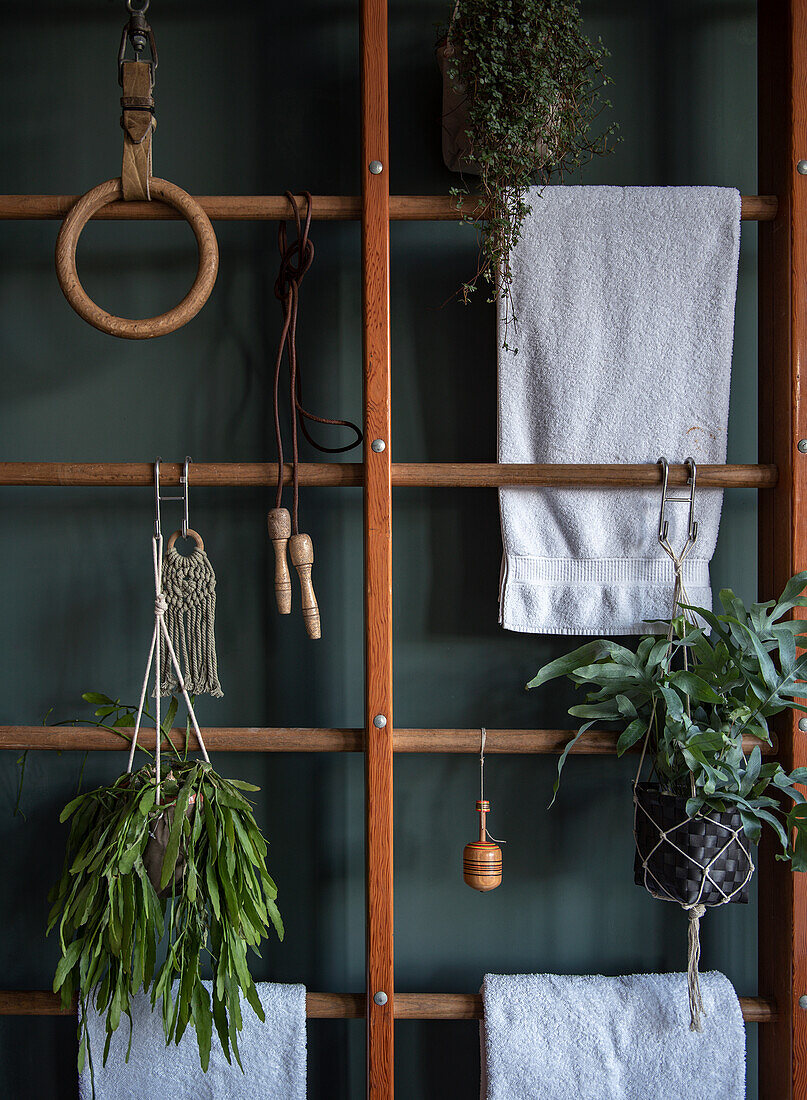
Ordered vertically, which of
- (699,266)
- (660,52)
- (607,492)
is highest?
(660,52)

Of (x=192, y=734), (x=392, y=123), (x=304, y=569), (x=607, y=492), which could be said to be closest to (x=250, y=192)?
(x=392, y=123)

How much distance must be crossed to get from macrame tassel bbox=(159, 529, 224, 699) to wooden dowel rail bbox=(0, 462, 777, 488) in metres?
0.10

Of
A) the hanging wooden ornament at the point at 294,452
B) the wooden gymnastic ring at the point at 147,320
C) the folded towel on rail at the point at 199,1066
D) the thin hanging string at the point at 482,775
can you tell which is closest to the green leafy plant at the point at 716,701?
the thin hanging string at the point at 482,775

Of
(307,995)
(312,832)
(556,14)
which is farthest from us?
(312,832)

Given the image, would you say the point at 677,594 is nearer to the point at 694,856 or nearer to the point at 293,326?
the point at 694,856

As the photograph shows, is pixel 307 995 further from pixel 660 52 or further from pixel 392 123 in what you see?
pixel 660 52

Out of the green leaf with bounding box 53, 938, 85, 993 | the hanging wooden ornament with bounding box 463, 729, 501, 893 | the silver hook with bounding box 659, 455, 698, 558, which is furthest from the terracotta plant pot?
the silver hook with bounding box 659, 455, 698, 558

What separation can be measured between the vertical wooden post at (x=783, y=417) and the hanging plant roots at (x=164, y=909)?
75cm

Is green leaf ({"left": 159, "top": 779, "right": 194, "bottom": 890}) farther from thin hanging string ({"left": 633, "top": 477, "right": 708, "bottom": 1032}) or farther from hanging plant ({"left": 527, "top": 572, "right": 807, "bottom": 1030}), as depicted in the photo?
thin hanging string ({"left": 633, "top": 477, "right": 708, "bottom": 1032})

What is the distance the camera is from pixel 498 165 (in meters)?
1.11

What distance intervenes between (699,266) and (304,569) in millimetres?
750

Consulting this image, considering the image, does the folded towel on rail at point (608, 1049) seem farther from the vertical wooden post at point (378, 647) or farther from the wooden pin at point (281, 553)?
the wooden pin at point (281, 553)

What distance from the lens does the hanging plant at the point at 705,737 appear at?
1068 millimetres

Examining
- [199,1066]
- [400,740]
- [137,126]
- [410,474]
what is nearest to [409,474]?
[410,474]
